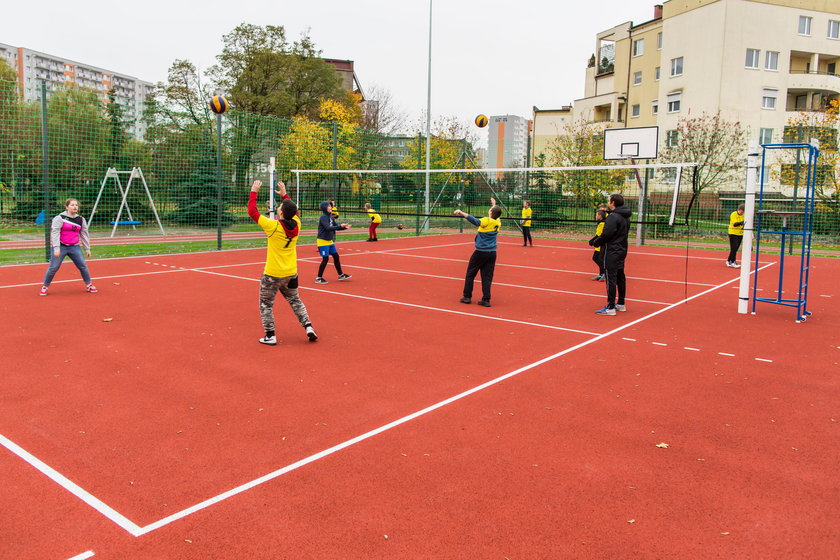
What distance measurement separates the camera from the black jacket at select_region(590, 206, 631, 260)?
10164 millimetres

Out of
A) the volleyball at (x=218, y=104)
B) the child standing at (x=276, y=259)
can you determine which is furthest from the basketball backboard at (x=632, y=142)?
the child standing at (x=276, y=259)

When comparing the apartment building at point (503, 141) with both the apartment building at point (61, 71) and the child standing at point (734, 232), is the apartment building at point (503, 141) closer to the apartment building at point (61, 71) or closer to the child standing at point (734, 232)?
the apartment building at point (61, 71)

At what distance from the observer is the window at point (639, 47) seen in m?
53.1

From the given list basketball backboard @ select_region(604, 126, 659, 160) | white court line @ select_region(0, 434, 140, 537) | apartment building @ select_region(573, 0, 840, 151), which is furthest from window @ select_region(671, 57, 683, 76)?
white court line @ select_region(0, 434, 140, 537)

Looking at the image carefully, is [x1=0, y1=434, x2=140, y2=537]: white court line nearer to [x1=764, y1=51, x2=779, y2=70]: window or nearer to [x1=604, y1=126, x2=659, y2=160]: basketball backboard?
[x1=604, y1=126, x2=659, y2=160]: basketball backboard

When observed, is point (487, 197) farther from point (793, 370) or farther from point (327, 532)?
point (327, 532)

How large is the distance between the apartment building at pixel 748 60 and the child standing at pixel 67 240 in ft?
126

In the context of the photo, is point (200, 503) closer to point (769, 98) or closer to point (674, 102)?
point (674, 102)

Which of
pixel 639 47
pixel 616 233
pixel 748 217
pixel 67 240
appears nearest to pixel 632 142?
pixel 748 217

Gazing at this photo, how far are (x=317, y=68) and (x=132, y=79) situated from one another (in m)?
128

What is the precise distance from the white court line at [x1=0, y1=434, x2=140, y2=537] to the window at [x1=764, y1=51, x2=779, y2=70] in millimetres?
50842

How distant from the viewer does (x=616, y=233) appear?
33.4 ft

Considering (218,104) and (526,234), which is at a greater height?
(218,104)

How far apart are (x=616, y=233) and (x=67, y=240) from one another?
929 centimetres
